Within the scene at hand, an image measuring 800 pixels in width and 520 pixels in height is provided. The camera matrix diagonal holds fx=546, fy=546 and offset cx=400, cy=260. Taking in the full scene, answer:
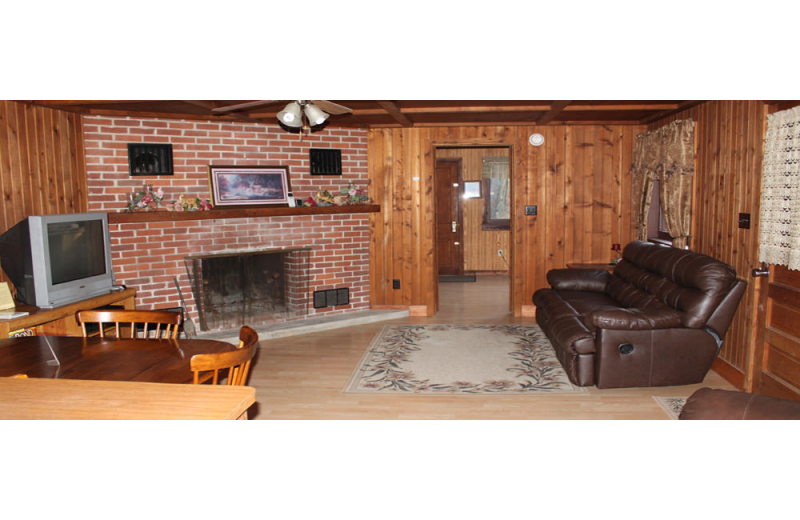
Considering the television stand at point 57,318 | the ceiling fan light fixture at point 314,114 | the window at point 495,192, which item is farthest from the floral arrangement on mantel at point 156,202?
the window at point 495,192

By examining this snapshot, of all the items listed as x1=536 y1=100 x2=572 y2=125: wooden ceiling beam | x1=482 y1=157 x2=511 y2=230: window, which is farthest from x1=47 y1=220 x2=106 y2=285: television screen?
x1=482 y1=157 x2=511 y2=230: window

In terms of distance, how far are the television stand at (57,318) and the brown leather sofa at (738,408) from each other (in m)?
3.50

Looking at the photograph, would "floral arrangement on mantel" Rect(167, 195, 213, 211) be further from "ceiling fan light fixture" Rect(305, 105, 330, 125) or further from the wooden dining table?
the wooden dining table

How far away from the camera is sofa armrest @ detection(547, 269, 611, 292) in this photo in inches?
208

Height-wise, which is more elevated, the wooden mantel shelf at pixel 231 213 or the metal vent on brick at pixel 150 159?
the metal vent on brick at pixel 150 159

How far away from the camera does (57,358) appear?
2258mm

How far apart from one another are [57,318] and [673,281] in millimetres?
4284

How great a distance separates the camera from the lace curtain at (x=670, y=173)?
15.2ft

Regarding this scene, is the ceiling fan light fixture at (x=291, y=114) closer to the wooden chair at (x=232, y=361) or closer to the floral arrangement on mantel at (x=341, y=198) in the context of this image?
the wooden chair at (x=232, y=361)

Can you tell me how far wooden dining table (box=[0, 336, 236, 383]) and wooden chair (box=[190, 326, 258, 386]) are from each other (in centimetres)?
17

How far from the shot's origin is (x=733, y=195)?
396 cm

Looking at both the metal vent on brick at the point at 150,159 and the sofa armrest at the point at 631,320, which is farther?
the metal vent on brick at the point at 150,159
